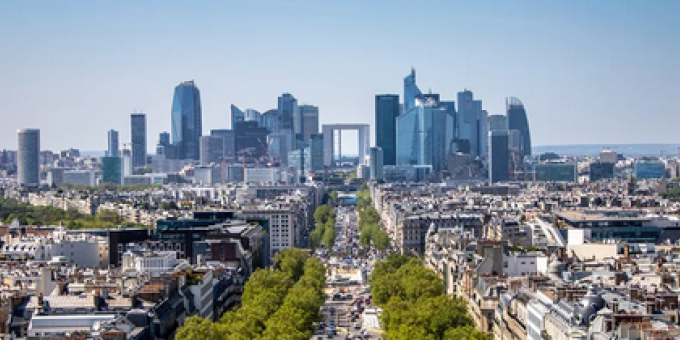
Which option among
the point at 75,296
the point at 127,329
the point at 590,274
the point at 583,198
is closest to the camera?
the point at 127,329

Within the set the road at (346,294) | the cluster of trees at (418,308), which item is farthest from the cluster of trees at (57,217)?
the cluster of trees at (418,308)

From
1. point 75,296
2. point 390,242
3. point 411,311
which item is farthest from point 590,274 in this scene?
point 390,242

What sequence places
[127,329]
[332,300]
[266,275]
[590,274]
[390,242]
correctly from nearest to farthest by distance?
[127,329]
[590,274]
[266,275]
[332,300]
[390,242]

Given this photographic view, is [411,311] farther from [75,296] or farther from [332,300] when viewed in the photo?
[332,300]

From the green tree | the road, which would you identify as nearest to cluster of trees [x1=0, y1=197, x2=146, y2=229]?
the road

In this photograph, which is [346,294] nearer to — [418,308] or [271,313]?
[271,313]

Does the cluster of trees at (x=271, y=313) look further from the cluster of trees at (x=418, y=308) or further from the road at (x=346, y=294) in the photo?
the cluster of trees at (x=418, y=308)

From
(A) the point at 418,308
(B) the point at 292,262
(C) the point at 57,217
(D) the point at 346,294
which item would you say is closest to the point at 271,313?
(A) the point at 418,308
